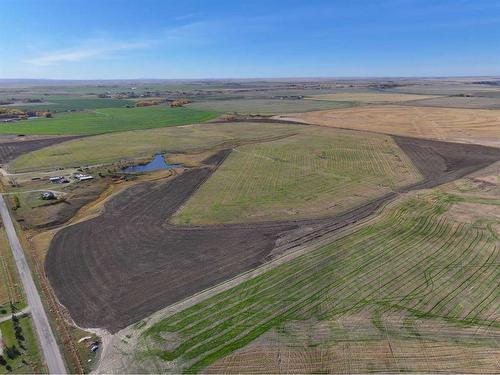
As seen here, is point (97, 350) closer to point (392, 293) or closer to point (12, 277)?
point (12, 277)

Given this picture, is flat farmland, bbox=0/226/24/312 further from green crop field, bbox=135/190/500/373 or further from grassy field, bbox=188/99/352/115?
grassy field, bbox=188/99/352/115

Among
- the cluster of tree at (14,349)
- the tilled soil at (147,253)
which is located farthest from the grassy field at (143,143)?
the cluster of tree at (14,349)

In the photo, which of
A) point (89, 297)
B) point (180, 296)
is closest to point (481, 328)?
point (180, 296)

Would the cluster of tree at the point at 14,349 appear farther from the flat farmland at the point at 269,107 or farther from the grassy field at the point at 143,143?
the flat farmland at the point at 269,107

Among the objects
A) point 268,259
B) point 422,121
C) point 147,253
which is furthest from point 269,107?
point 268,259

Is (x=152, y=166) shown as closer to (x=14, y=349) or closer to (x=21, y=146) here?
(x=21, y=146)

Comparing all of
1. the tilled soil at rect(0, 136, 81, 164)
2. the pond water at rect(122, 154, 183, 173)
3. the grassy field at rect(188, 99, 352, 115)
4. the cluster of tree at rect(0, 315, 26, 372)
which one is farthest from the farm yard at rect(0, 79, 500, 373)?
the grassy field at rect(188, 99, 352, 115)
